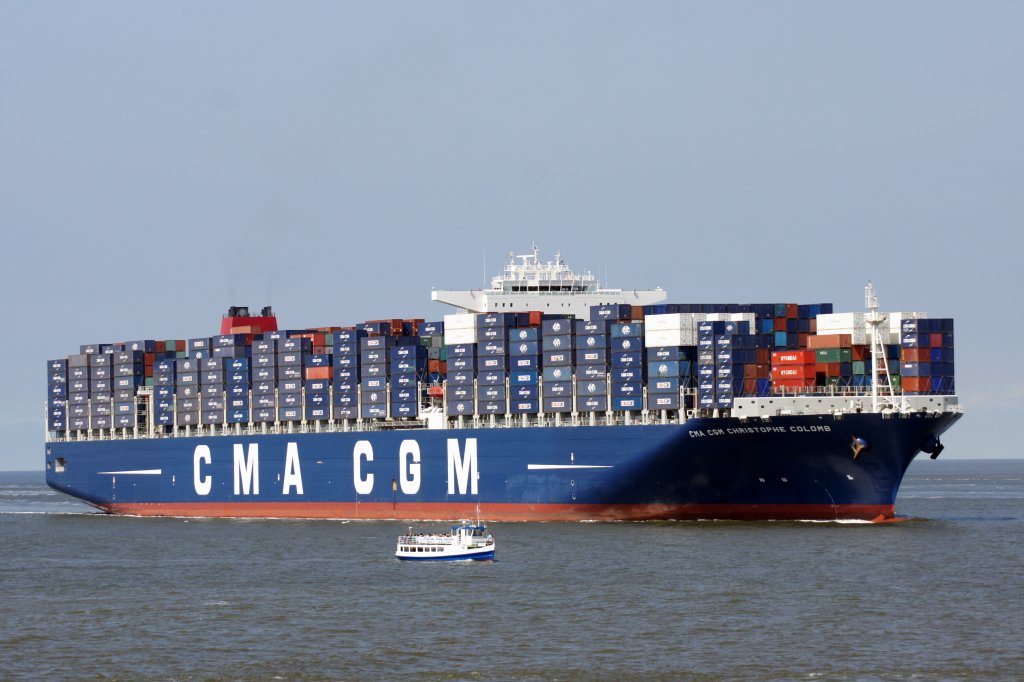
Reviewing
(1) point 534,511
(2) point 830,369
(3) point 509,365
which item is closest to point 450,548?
(1) point 534,511

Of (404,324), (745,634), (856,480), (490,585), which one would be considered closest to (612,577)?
(490,585)

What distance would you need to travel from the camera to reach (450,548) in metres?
59.8

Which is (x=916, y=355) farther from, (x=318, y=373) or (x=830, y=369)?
(x=318, y=373)

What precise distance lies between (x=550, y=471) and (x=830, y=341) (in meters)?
13.2

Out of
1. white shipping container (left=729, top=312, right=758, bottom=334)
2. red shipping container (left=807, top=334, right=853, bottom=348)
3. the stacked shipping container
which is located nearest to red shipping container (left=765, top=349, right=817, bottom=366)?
the stacked shipping container

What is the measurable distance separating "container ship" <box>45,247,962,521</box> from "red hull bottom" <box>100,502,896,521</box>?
0.33ft

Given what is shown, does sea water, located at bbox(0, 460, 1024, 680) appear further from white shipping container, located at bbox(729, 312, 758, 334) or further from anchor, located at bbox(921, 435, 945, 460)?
white shipping container, located at bbox(729, 312, 758, 334)

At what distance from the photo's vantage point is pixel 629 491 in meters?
69.8

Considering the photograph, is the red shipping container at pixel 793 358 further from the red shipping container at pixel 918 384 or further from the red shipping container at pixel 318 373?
the red shipping container at pixel 318 373

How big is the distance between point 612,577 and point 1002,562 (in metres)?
13.6

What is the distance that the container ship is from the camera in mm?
65875

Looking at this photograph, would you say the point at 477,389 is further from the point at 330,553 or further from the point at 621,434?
the point at 330,553

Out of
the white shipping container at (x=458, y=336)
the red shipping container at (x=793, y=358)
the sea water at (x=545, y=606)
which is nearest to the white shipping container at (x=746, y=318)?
the red shipping container at (x=793, y=358)

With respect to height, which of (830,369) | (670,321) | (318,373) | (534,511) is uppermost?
(670,321)
